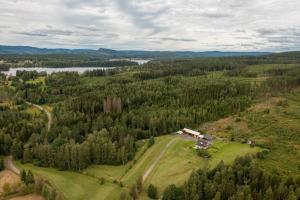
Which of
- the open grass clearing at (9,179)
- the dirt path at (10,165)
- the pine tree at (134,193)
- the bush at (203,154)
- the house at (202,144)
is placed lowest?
the open grass clearing at (9,179)

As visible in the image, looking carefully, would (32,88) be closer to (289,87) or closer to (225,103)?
(225,103)

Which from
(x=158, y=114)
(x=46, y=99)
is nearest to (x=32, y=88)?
(x=46, y=99)

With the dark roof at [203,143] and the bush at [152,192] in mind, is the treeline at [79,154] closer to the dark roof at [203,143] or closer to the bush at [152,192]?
the dark roof at [203,143]

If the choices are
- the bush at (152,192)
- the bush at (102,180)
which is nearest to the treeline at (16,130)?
the bush at (102,180)

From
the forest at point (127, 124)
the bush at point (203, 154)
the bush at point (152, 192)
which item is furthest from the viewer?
the bush at point (203, 154)

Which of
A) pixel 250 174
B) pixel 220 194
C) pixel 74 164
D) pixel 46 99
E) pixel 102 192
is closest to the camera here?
pixel 220 194

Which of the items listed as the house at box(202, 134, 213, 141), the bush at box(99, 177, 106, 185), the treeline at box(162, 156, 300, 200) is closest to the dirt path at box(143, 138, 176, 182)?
the bush at box(99, 177, 106, 185)

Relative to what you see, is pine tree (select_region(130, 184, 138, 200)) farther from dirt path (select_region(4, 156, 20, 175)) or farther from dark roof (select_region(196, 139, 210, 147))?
dirt path (select_region(4, 156, 20, 175))
